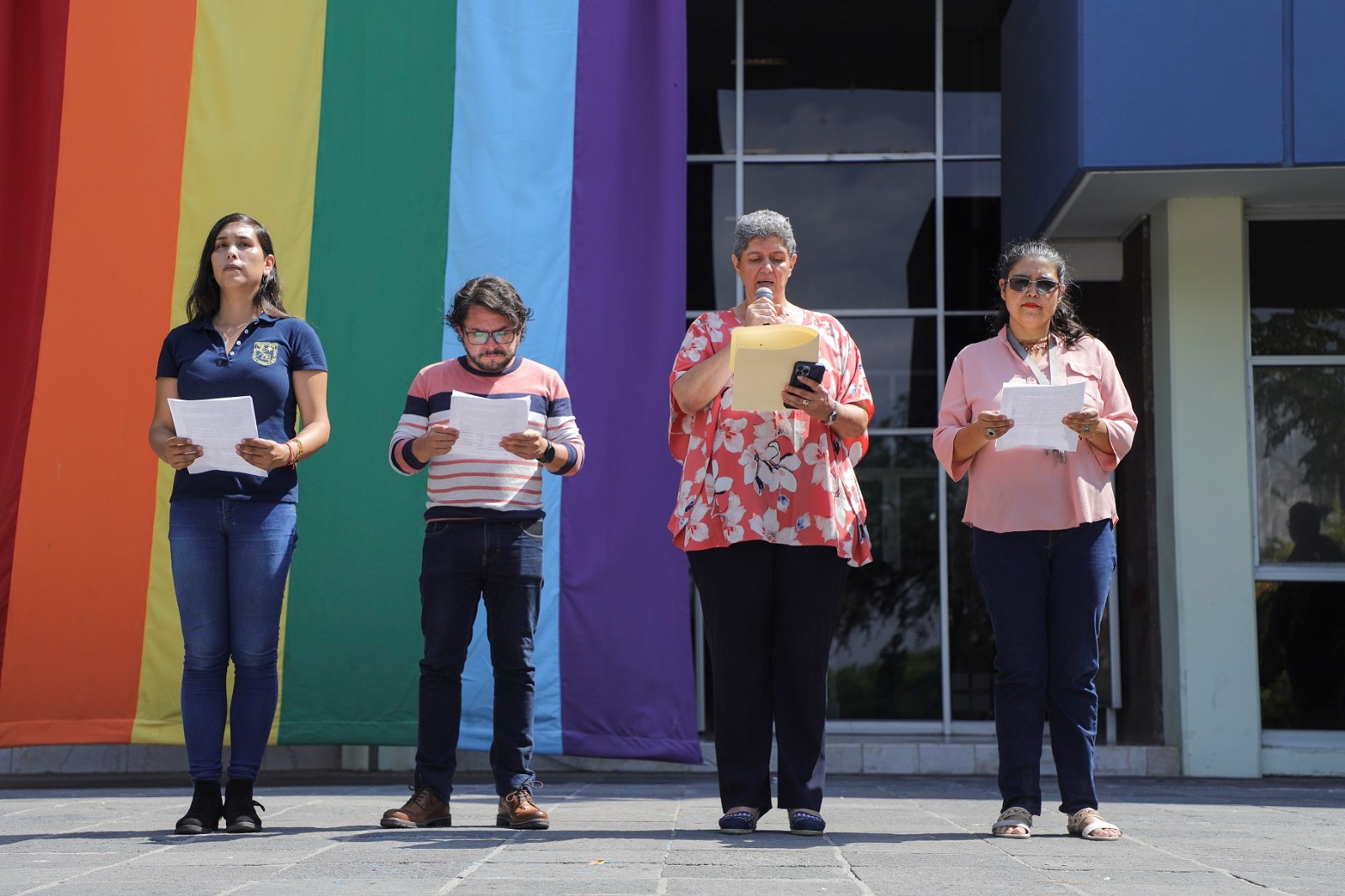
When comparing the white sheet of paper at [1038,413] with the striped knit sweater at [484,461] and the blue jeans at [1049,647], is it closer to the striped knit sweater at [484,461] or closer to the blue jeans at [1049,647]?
the blue jeans at [1049,647]

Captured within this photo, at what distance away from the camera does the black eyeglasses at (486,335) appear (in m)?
4.18

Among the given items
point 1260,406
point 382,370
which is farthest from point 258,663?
point 1260,406

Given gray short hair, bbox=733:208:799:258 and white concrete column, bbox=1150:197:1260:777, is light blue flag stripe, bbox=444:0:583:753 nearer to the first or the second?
gray short hair, bbox=733:208:799:258

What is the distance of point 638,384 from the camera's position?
680 centimetres

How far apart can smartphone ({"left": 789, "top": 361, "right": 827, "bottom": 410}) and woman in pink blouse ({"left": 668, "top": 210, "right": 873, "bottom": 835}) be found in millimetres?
174

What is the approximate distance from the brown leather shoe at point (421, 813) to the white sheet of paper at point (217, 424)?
1.13 metres

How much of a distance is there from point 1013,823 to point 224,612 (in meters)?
2.38

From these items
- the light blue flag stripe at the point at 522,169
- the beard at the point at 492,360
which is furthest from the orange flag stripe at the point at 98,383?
the beard at the point at 492,360

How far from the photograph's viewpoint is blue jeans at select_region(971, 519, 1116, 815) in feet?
13.1

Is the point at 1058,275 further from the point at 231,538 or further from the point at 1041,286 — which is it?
the point at 231,538

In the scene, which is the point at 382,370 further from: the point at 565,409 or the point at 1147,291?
the point at 1147,291

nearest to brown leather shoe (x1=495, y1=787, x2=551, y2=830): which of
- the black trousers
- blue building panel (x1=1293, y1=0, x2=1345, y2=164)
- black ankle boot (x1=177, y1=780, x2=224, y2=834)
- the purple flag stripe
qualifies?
the black trousers

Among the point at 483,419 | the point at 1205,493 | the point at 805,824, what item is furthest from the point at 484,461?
the point at 1205,493

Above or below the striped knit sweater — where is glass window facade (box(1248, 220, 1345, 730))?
above
